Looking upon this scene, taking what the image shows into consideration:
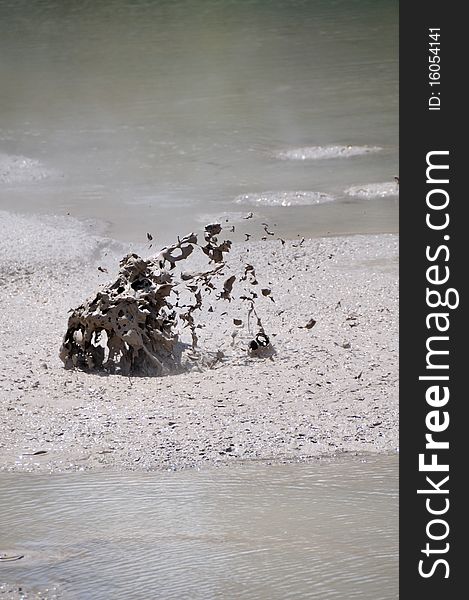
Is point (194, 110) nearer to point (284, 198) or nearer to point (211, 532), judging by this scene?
point (284, 198)

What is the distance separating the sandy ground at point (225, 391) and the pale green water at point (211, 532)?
0.70ft

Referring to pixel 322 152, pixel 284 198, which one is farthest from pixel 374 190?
pixel 322 152

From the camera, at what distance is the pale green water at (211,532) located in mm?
4555

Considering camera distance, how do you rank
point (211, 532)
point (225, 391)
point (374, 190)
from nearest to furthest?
point (211, 532), point (225, 391), point (374, 190)

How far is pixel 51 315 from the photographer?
26.8 ft

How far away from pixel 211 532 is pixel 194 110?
12.4 meters

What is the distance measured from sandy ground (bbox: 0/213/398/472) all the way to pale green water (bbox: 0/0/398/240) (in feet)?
7.91

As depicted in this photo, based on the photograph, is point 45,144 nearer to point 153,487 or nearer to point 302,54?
point 302,54

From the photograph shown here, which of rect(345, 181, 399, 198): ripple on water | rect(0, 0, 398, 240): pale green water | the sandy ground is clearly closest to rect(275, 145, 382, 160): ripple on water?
rect(0, 0, 398, 240): pale green water

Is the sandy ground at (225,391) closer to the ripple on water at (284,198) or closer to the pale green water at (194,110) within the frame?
the pale green water at (194,110)

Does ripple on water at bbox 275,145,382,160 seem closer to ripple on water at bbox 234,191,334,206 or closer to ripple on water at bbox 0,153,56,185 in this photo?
ripple on water at bbox 234,191,334,206

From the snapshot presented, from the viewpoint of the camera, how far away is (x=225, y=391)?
6.46 meters

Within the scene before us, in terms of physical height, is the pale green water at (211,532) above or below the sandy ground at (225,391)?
below

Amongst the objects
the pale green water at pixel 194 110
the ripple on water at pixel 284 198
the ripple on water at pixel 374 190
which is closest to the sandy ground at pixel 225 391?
the pale green water at pixel 194 110
